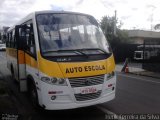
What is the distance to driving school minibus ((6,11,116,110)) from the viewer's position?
22.2 ft

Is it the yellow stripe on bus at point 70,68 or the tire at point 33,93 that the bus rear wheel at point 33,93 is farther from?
the yellow stripe on bus at point 70,68

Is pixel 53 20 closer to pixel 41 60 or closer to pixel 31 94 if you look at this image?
pixel 41 60

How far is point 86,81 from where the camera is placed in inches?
272

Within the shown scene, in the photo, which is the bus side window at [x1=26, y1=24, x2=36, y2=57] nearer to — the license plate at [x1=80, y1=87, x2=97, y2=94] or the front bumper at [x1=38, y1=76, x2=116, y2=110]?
the front bumper at [x1=38, y1=76, x2=116, y2=110]

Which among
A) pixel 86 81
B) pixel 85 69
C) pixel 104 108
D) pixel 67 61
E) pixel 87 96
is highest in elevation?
pixel 67 61

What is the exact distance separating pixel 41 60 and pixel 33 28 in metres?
1.13

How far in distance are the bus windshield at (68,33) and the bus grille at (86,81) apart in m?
0.91

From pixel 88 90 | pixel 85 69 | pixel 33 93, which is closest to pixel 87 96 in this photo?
pixel 88 90

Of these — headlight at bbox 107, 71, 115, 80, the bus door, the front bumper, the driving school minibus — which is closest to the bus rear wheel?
the driving school minibus

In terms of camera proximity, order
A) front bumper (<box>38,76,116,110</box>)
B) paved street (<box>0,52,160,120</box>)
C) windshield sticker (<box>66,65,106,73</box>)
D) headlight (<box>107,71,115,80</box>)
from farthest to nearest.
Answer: paved street (<box>0,52,160,120</box>) → headlight (<box>107,71,115,80</box>) → windshield sticker (<box>66,65,106,73</box>) → front bumper (<box>38,76,116,110</box>)

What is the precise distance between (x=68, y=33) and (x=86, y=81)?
1519 millimetres

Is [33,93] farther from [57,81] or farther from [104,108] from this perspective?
[104,108]

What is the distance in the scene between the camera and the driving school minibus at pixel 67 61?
6.76 metres

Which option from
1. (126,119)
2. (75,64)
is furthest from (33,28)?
(126,119)
